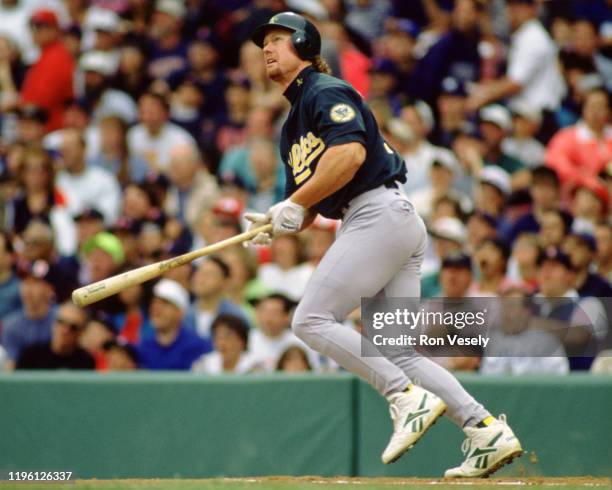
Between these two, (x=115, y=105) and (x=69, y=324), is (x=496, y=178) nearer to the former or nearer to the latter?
(x=69, y=324)

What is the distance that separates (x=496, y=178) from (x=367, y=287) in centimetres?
489

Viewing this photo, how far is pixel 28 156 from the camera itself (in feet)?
39.4

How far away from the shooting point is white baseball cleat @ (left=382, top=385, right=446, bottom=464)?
18.8ft

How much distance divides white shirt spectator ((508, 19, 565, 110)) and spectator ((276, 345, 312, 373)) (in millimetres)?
4102

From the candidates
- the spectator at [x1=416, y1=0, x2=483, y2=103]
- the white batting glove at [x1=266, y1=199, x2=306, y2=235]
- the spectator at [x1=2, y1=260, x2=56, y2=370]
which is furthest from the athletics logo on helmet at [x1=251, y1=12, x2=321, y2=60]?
the spectator at [x1=416, y1=0, x2=483, y2=103]

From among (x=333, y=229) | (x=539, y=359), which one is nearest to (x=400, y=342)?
(x=539, y=359)

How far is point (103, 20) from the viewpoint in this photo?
46.3ft

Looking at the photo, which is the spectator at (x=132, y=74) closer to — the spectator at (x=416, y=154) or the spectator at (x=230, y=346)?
the spectator at (x=416, y=154)

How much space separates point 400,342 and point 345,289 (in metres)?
0.45

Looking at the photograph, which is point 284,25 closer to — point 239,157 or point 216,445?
point 216,445

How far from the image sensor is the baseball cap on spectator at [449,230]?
9.70 meters

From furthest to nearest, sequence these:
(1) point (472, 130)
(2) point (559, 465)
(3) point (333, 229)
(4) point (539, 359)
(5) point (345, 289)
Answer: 1. (1) point (472, 130)
2. (3) point (333, 229)
3. (4) point (539, 359)
4. (2) point (559, 465)
5. (5) point (345, 289)

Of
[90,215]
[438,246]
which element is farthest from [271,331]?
[90,215]

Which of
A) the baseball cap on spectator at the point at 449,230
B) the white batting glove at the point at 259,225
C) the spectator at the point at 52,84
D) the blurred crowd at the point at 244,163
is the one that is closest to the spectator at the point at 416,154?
the blurred crowd at the point at 244,163
